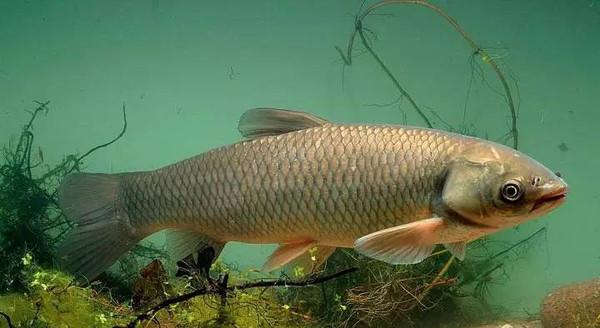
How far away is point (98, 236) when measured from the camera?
4.49m

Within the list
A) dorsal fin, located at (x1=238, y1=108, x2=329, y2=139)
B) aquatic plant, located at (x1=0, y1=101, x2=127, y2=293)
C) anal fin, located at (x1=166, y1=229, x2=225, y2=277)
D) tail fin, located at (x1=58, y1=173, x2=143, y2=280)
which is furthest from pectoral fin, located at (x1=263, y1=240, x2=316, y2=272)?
aquatic plant, located at (x1=0, y1=101, x2=127, y2=293)

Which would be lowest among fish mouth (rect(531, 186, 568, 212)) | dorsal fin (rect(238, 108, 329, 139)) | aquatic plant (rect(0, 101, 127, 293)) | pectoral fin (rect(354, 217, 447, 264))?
aquatic plant (rect(0, 101, 127, 293))

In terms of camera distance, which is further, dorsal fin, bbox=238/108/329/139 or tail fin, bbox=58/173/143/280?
tail fin, bbox=58/173/143/280

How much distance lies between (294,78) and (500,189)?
536 cm

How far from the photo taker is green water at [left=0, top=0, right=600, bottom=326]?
313 inches

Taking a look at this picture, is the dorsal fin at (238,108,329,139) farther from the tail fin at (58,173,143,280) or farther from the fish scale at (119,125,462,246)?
the tail fin at (58,173,143,280)

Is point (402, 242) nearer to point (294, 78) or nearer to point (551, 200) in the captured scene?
point (551, 200)

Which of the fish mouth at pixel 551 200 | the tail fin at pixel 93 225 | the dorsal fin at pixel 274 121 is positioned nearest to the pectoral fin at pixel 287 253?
the dorsal fin at pixel 274 121

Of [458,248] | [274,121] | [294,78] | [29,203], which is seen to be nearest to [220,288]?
[274,121]

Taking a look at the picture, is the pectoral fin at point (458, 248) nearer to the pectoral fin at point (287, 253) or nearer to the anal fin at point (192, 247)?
the pectoral fin at point (287, 253)

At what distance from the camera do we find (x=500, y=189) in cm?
330

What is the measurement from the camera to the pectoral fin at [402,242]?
3256 mm

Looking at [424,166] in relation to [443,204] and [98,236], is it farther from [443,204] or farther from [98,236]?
[98,236]

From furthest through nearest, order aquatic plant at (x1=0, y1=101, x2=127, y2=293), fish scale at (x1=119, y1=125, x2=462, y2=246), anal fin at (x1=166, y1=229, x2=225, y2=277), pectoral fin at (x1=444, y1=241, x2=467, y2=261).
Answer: aquatic plant at (x1=0, y1=101, x2=127, y2=293) → anal fin at (x1=166, y1=229, x2=225, y2=277) → pectoral fin at (x1=444, y1=241, x2=467, y2=261) → fish scale at (x1=119, y1=125, x2=462, y2=246)
